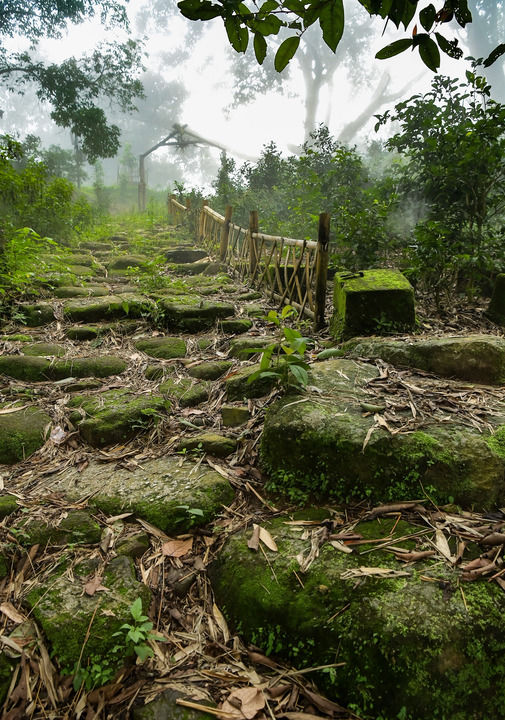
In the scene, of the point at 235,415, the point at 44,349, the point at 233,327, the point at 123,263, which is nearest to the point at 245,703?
the point at 235,415

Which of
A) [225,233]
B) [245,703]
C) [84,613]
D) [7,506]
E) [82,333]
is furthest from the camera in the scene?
[225,233]

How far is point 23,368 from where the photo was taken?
2.83 m

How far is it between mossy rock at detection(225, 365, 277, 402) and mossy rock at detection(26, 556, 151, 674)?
1.19 m

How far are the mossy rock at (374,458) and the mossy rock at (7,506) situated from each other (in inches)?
42.2

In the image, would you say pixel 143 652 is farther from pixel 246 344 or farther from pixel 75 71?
pixel 75 71

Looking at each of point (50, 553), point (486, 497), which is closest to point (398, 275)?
point (486, 497)

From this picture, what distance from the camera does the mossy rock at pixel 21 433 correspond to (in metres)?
2.13

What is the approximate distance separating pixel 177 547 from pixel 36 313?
2.95m

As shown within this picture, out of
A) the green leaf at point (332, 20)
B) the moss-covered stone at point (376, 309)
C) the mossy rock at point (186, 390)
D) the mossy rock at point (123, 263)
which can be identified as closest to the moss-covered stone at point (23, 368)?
the mossy rock at point (186, 390)

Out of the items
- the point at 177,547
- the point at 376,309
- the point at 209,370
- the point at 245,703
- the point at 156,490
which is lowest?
the point at 245,703

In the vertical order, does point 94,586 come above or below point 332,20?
below

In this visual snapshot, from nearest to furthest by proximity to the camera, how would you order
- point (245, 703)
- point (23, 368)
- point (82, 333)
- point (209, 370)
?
point (245, 703) < point (23, 368) < point (209, 370) < point (82, 333)

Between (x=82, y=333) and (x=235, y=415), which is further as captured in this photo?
(x=82, y=333)

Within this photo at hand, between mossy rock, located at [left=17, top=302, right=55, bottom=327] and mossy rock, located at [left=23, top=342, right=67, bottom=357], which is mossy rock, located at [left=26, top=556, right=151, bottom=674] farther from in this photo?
mossy rock, located at [left=17, top=302, right=55, bottom=327]
